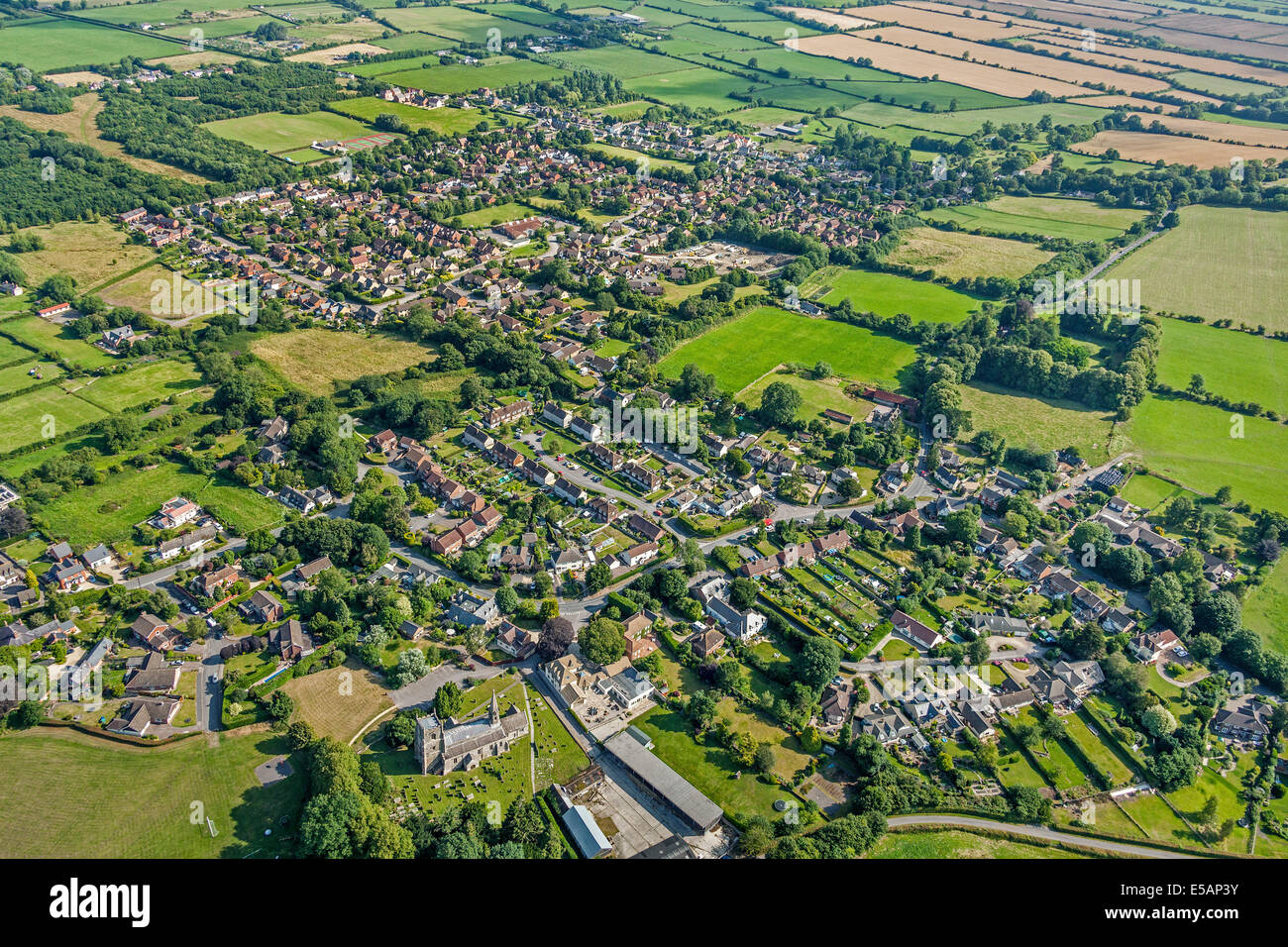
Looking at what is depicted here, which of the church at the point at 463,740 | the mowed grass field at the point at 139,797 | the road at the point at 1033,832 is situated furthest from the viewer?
the church at the point at 463,740

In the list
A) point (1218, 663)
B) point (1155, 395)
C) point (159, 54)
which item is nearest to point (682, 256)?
point (1155, 395)

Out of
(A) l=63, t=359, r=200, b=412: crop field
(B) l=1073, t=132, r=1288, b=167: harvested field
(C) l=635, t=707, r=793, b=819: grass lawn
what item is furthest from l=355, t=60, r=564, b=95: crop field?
(C) l=635, t=707, r=793, b=819: grass lawn

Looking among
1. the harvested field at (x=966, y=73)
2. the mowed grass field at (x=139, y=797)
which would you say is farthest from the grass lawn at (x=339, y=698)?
the harvested field at (x=966, y=73)

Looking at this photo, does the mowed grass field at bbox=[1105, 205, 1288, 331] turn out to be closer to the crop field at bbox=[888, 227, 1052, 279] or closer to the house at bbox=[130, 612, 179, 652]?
the crop field at bbox=[888, 227, 1052, 279]

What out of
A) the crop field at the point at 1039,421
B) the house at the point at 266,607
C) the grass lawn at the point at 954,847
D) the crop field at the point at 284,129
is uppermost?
the crop field at the point at 284,129

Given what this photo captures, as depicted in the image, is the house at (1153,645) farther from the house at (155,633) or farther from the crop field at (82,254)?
the crop field at (82,254)

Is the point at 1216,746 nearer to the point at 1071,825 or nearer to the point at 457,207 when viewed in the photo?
the point at 1071,825
